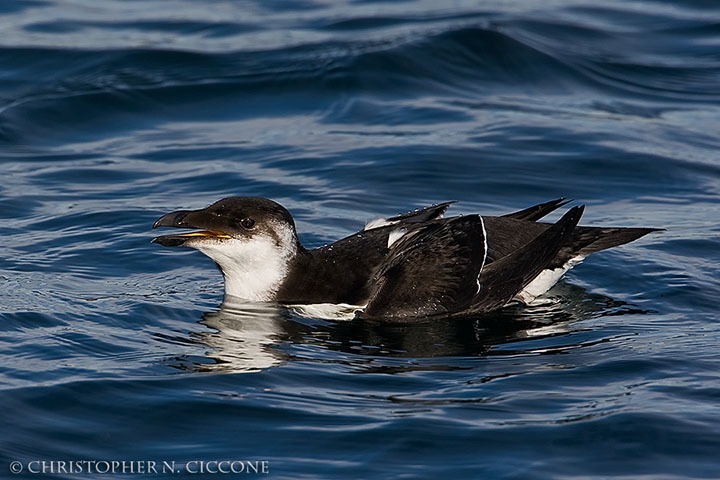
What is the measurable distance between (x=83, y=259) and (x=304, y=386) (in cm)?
291

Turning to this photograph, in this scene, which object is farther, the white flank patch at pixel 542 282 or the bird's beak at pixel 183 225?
the white flank patch at pixel 542 282

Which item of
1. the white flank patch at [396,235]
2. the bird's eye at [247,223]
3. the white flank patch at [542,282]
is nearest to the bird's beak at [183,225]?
the bird's eye at [247,223]

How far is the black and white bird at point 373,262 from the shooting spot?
8.28 meters

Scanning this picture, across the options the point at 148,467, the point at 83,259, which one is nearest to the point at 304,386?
the point at 148,467

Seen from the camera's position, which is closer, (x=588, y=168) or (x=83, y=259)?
(x=83, y=259)

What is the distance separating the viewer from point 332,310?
836 cm

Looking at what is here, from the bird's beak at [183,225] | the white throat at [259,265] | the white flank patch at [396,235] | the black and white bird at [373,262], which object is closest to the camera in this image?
the bird's beak at [183,225]

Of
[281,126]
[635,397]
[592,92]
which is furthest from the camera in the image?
[592,92]

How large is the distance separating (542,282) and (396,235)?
1.00m

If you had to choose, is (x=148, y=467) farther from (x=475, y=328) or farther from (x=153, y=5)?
(x=153, y=5)

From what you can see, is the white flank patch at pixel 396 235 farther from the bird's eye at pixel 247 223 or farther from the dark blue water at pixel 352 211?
the bird's eye at pixel 247 223

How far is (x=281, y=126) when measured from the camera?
13.3 m

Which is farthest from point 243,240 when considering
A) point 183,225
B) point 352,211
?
point 352,211

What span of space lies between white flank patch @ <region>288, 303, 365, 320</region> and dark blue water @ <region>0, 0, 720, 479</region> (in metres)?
0.07
